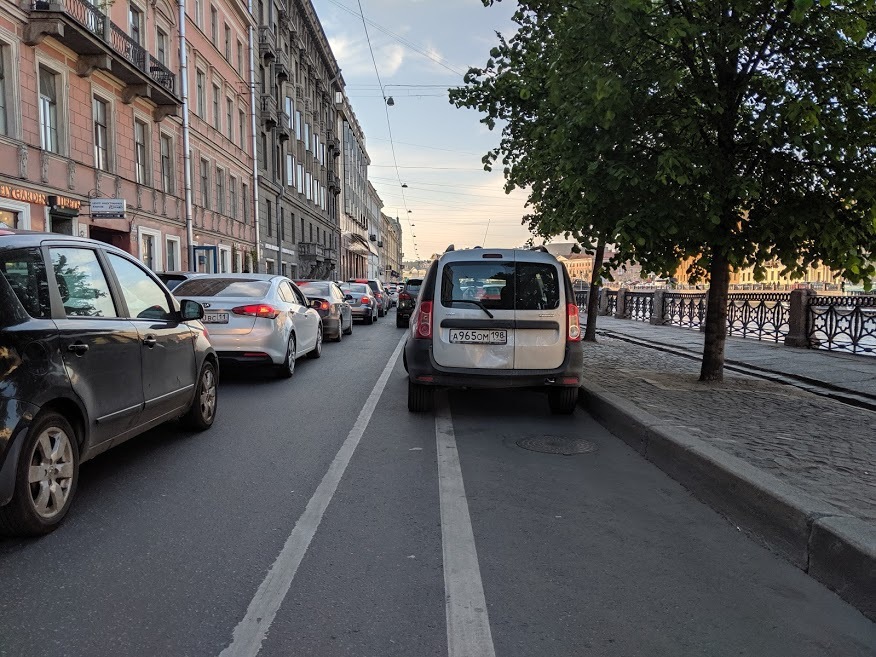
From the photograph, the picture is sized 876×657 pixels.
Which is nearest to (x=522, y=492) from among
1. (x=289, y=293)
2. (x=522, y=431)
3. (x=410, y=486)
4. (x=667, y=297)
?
(x=410, y=486)

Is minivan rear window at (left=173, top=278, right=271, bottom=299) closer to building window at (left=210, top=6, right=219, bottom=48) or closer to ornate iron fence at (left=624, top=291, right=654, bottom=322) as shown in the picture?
ornate iron fence at (left=624, top=291, right=654, bottom=322)

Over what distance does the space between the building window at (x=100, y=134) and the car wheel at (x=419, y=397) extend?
1678 centimetres

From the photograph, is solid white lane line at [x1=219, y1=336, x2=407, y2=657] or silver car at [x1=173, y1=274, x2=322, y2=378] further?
silver car at [x1=173, y1=274, x2=322, y2=378]

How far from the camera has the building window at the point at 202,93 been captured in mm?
28969

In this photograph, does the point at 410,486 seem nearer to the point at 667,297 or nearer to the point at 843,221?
the point at 843,221

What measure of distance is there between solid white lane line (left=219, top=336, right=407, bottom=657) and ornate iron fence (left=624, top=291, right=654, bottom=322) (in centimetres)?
2038

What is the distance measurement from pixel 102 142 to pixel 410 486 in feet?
65.2

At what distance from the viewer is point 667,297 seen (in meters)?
22.2

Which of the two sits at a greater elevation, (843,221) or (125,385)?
(843,221)

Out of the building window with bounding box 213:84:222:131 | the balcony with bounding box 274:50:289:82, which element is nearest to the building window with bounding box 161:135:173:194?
the building window with bounding box 213:84:222:131

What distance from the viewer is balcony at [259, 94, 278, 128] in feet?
124

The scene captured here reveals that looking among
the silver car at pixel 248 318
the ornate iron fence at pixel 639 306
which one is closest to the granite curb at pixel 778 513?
the silver car at pixel 248 318

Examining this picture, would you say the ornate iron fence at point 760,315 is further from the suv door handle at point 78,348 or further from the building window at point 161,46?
the building window at point 161,46

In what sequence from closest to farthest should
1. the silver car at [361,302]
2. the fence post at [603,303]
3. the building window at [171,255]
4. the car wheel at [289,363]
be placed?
the car wheel at [289,363]
the silver car at [361,302]
the building window at [171,255]
the fence post at [603,303]
